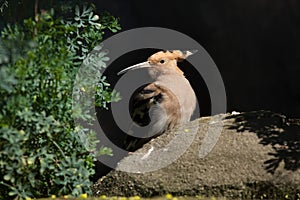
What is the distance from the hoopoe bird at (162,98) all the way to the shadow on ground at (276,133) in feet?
2.50

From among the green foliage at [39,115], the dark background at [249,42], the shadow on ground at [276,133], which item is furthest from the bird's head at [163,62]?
the green foliage at [39,115]

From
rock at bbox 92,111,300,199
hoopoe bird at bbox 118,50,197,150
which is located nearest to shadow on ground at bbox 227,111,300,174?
rock at bbox 92,111,300,199

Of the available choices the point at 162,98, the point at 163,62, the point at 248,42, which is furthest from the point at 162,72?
the point at 248,42

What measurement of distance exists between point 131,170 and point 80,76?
97 cm

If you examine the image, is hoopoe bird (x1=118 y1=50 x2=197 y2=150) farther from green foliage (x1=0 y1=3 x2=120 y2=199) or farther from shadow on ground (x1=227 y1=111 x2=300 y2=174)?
green foliage (x1=0 y1=3 x2=120 y2=199)

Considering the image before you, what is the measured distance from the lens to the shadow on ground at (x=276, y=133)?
539 cm

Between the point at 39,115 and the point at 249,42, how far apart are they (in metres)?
3.48

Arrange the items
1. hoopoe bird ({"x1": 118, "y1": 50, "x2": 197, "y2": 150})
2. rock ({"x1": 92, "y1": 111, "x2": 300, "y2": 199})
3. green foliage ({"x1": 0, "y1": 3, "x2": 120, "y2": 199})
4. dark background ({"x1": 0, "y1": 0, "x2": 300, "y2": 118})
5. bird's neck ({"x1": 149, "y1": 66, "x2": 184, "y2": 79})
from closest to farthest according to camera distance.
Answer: green foliage ({"x1": 0, "y1": 3, "x2": 120, "y2": 199}) < rock ({"x1": 92, "y1": 111, "x2": 300, "y2": 199}) < hoopoe bird ({"x1": 118, "y1": 50, "x2": 197, "y2": 150}) < bird's neck ({"x1": 149, "y1": 66, "x2": 184, "y2": 79}) < dark background ({"x1": 0, "y1": 0, "x2": 300, "y2": 118})

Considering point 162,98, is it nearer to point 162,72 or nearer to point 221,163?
point 162,72

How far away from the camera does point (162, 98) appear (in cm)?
689

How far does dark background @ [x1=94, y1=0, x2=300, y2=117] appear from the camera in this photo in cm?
741

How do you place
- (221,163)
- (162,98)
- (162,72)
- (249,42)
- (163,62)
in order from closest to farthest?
(221,163), (162,98), (162,72), (163,62), (249,42)

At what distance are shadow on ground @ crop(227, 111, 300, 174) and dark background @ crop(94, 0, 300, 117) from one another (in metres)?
1.45

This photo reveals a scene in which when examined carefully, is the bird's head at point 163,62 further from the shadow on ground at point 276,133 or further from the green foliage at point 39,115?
the green foliage at point 39,115
